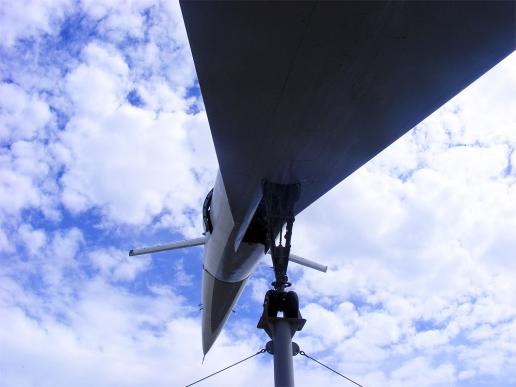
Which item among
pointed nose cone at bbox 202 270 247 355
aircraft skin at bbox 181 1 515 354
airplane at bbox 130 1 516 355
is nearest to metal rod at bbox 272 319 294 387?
airplane at bbox 130 1 516 355

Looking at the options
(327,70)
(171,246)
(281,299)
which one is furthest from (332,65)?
(171,246)

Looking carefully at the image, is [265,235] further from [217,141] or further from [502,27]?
[502,27]

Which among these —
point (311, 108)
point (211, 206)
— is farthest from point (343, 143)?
point (211, 206)

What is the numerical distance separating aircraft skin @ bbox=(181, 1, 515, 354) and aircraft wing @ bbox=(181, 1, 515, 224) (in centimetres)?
1

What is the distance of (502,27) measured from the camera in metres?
4.12

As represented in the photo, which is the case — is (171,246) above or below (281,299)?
above

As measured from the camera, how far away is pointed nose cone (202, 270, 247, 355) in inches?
573

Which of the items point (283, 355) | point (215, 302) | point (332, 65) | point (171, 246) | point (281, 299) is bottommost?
point (283, 355)

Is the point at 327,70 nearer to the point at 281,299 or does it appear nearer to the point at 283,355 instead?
the point at 281,299

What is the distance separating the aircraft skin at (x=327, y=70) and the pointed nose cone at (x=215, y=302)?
8280 millimetres

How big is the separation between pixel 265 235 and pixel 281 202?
2436 millimetres

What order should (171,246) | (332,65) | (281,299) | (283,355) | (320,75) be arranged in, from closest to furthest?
(332,65) → (320,75) → (283,355) → (281,299) → (171,246)

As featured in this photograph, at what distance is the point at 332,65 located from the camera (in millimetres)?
4668

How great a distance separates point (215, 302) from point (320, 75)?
1208 centimetres
